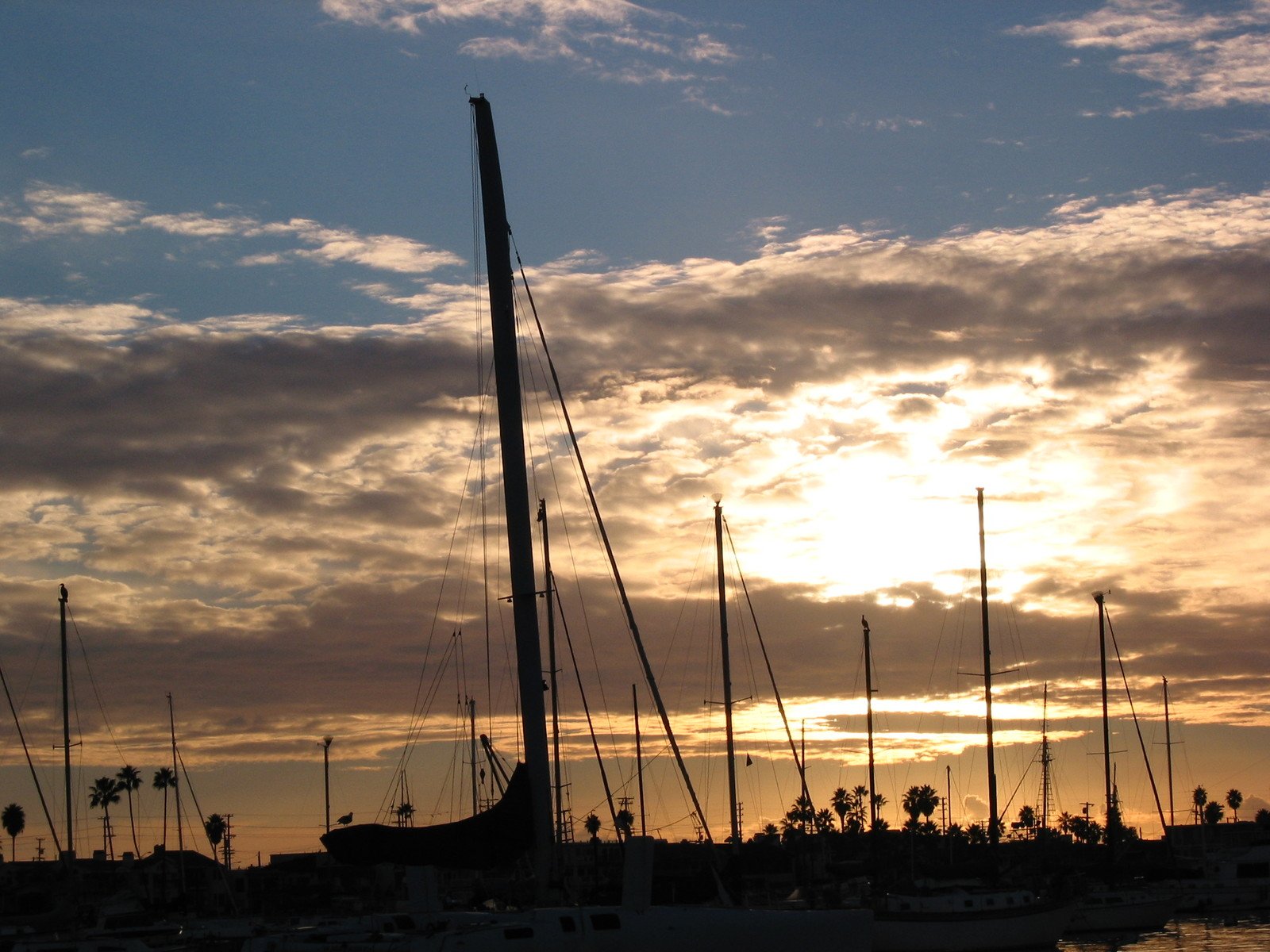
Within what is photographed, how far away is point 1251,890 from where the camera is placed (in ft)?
254

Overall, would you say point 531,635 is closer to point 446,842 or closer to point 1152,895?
point 446,842

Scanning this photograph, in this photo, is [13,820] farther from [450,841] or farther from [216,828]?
[450,841]

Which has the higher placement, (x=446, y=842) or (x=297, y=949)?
(x=446, y=842)

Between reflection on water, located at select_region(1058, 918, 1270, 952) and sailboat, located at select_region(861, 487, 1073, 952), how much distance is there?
22.1 feet

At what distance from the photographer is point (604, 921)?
1003 inches

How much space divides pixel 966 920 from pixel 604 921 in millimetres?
28743

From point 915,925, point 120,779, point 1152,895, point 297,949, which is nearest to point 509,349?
point 297,949

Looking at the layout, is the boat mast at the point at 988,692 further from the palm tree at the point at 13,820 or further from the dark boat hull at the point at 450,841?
the palm tree at the point at 13,820

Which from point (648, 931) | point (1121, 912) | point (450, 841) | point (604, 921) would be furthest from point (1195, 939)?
point (450, 841)

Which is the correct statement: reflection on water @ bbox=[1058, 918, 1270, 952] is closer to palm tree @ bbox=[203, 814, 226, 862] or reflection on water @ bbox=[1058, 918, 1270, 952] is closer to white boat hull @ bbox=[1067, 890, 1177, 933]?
white boat hull @ bbox=[1067, 890, 1177, 933]

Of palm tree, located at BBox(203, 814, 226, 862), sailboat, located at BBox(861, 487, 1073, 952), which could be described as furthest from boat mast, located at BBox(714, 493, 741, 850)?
palm tree, located at BBox(203, 814, 226, 862)

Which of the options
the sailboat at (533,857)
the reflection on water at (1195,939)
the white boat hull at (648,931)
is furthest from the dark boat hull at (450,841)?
the reflection on water at (1195,939)

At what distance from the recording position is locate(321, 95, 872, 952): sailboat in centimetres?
2522

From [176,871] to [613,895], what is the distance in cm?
9298
